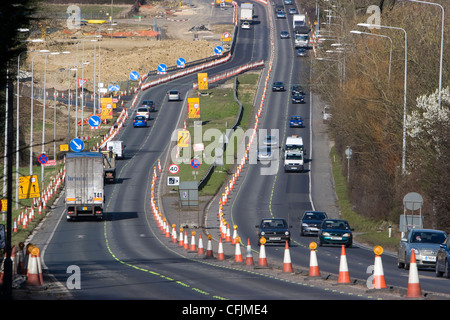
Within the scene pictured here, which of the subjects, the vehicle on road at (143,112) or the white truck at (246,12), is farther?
the white truck at (246,12)

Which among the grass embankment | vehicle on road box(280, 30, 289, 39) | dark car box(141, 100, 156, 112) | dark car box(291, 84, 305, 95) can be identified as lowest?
the grass embankment

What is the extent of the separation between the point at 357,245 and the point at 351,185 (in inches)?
847

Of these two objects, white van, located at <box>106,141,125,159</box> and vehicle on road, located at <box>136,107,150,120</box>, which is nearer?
white van, located at <box>106,141,125,159</box>

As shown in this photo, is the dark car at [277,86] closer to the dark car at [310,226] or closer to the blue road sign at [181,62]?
the blue road sign at [181,62]

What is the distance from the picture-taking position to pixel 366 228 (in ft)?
187

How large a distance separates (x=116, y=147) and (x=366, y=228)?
108 ft

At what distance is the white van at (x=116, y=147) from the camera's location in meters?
83.8

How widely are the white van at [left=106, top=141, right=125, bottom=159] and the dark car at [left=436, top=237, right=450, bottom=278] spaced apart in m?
55.0

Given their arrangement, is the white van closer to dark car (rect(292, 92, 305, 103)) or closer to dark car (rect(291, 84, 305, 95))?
dark car (rect(292, 92, 305, 103))

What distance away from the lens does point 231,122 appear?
9988 cm

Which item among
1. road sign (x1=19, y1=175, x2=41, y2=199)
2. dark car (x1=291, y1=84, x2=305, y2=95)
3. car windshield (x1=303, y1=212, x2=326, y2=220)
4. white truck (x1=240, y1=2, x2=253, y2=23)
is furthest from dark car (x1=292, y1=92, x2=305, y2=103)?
road sign (x1=19, y1=175, x2=41, y2=199)

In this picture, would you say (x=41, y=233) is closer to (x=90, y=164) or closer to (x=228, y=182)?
(x=90, y=164)

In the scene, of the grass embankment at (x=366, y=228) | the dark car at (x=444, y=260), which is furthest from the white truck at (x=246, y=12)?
the dark car at (x=444, y=260)

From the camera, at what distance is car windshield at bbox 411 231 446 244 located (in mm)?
34188
